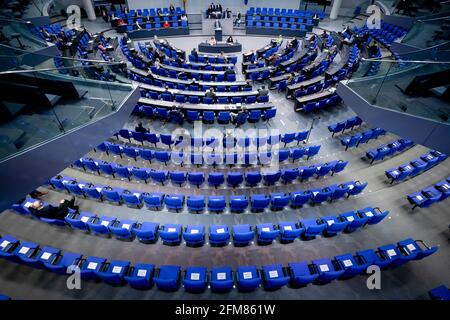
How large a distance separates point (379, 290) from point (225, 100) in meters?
9.94

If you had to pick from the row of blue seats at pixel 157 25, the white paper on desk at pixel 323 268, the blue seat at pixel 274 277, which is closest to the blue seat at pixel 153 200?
the blue seat at pixel 274 277

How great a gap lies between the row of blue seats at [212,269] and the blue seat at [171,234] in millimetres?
817

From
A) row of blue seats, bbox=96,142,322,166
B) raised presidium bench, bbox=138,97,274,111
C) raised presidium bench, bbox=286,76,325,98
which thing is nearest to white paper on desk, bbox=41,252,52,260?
row of blue seats, bbox=96,142,322,166

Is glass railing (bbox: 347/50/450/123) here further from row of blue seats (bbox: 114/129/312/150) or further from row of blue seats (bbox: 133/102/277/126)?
row of blue seats (bbox: 133/102/277/126)

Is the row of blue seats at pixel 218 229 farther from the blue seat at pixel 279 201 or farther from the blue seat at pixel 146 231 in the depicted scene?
the blue seat at pixel 279 201

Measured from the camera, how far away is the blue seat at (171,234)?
7022mm

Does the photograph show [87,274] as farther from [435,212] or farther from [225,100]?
[435,212]

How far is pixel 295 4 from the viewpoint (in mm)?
25484

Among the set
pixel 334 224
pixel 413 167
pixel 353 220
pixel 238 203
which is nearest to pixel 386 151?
pixel 413 167

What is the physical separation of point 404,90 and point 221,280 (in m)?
7.34

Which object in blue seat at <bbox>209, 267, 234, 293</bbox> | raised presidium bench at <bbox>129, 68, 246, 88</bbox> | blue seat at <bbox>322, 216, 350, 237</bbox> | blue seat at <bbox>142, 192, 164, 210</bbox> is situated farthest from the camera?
raised presidium bench at <bbox>129, 68, 246, 88</bbox>

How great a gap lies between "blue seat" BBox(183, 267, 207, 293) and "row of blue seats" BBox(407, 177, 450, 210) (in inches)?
283

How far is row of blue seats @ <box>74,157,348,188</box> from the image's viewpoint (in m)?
8.88

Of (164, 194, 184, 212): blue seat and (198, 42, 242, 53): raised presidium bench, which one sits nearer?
(164, 194, 184, 212): blue seat
